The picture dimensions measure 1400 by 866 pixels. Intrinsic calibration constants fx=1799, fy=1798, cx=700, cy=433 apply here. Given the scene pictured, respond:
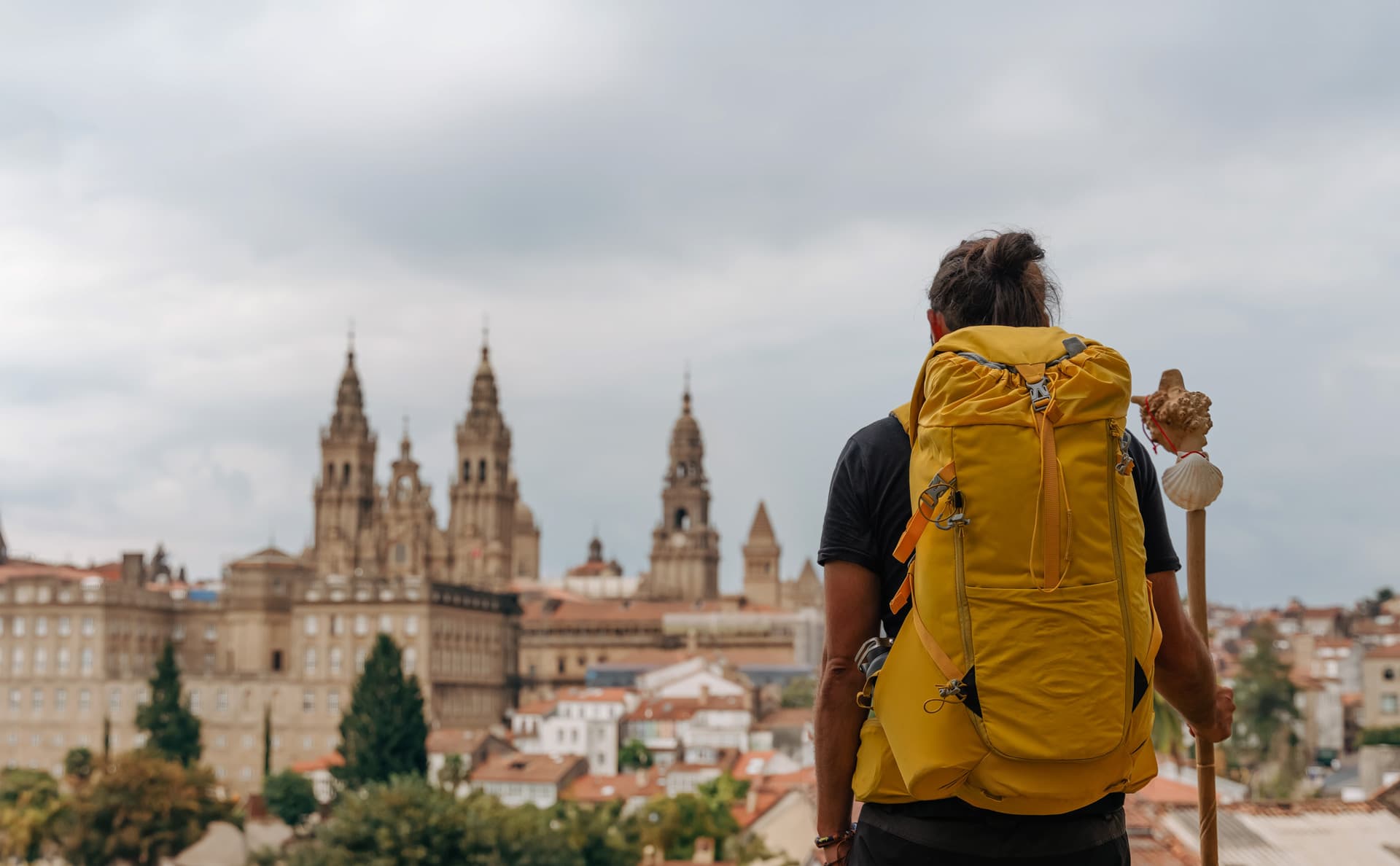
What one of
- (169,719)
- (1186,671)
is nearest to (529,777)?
(169,719)

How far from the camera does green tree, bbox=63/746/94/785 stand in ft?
281

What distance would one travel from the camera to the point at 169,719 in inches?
3497

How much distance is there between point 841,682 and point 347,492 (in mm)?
122276

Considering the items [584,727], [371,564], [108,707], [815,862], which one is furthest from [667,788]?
[371,564]

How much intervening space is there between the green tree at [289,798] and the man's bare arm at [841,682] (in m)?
76.8

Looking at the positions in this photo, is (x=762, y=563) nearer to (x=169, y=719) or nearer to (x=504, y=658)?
(x=504, y=658)

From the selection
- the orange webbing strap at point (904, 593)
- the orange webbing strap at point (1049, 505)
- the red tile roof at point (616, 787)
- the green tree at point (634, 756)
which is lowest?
the red tile roof at point (616, 787)

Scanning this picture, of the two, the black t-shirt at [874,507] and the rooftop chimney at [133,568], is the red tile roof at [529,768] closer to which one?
the rooftop chimney at [133,568]

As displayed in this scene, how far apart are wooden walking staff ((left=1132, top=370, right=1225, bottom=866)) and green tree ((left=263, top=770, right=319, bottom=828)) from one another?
76.3 metres

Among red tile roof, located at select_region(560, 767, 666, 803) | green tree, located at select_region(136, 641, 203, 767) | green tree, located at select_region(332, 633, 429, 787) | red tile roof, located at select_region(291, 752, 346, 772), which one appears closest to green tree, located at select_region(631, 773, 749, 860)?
red tile roof, located at select_region(560, 767, 666, 803)

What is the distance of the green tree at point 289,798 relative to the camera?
3051 inches

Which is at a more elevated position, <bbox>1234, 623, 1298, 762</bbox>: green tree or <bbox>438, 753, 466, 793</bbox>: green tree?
<bbox>1234, 623, 1298, 762</bbox>: green tree

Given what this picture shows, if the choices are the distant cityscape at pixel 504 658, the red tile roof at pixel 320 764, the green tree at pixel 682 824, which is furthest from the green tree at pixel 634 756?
the green tree at pixel 682 824

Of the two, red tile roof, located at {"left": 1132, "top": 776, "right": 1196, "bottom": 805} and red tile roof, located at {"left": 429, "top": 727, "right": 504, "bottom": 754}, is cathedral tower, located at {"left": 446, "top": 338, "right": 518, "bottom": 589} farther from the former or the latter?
red tile roof, located at {"left": 1132, "top": 776, "right": 1196, "bottom": 805}
